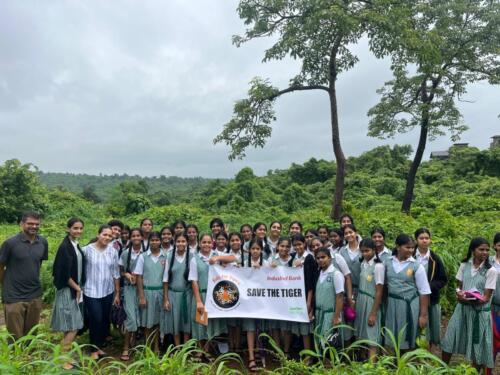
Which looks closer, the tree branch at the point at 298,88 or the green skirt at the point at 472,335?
the green skirt at the point at 472,335

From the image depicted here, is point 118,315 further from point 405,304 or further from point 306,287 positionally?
point 405,304

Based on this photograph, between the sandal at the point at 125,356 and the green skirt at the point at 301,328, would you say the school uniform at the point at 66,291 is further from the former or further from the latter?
the green skirt at the point at 301,328

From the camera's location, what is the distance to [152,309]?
15.5 ft

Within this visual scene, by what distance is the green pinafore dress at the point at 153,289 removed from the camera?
4.74 meters

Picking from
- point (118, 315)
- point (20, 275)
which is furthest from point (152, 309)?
point (20, 275)

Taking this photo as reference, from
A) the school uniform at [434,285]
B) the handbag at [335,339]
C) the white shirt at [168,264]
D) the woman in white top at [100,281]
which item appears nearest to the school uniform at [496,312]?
the school uniform at [434,285]

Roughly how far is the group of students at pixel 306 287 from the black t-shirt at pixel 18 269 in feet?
0.89

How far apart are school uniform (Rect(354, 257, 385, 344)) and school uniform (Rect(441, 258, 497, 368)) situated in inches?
29.1

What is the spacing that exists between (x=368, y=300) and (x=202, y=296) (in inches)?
74.9

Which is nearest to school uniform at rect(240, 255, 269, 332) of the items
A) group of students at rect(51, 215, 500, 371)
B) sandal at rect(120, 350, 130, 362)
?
group of students at rect(51, 215, 500, 371)

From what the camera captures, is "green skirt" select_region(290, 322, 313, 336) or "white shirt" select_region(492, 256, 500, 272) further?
"green skirt" select_region(290, 322, 313, 336)

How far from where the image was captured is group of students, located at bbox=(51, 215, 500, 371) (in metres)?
4.03

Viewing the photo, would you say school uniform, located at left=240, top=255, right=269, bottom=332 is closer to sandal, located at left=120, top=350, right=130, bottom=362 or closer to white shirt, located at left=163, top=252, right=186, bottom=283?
white shirt, located at left=163, top=252, right=186, bottom=283

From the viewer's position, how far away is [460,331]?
4.06m
